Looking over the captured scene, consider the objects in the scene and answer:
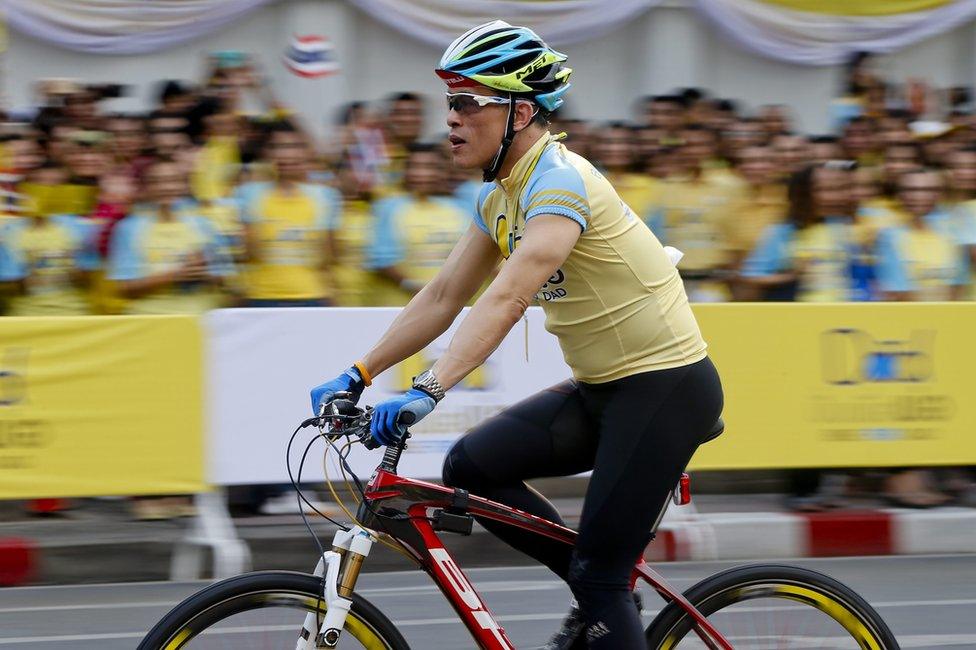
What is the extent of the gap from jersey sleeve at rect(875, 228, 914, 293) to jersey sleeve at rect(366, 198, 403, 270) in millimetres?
2721

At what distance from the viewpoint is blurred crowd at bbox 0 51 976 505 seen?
783 cm

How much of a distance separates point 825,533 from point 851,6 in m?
7.90

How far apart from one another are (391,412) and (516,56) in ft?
3.13

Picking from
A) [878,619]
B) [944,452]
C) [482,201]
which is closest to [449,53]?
[482,201]

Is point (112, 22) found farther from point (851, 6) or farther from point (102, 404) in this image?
point (851, 6)

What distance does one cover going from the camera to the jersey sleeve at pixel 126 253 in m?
7.76

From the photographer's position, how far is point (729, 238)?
28.6 feet

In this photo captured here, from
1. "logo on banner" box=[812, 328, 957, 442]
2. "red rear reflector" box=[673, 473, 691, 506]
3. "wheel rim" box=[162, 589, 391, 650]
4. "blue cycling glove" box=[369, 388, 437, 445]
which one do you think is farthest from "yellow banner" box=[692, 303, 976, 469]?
"blue cycling glove" box=[369, 388, 437, 445]

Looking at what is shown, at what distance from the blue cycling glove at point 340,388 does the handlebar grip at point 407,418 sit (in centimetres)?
32

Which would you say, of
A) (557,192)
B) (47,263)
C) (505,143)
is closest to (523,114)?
(505,143)

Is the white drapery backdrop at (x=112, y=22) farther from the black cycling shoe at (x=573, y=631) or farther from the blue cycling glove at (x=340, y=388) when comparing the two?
the black cycling shoe at (x=573, y=631)

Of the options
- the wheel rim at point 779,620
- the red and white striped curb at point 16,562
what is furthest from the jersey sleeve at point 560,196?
the red and white striped curb at point 16,562

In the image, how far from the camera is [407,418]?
3375mm

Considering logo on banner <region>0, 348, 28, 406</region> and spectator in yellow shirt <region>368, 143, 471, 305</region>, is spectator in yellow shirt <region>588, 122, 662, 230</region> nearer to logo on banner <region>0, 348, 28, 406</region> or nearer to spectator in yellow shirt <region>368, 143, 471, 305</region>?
spectator in yellow shirt <region>368, 143, 471, 305</region>
